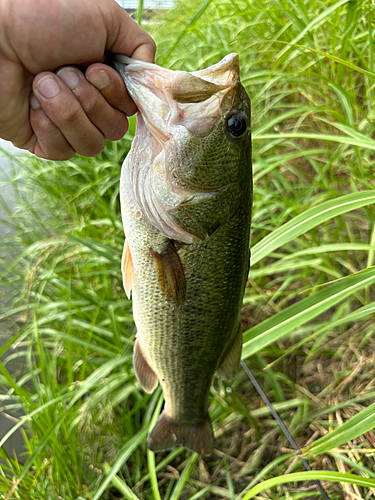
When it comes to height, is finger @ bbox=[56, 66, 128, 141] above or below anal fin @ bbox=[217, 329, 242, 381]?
above

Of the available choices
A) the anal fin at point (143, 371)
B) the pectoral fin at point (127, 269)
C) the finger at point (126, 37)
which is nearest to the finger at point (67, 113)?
the finger at point (126, 37)

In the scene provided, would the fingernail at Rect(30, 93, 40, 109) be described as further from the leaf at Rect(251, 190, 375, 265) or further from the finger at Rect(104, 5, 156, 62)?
the leaf at Rect(251, 190, 375, 265)

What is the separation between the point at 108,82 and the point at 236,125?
412mm

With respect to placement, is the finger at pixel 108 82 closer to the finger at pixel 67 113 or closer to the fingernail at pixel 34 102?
the finger at pixel 67 113

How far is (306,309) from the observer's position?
1277 millimetres

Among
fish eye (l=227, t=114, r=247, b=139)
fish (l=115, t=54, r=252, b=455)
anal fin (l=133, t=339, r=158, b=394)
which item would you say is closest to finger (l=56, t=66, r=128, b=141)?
fish (l=115, t=54, r=252, b=455)

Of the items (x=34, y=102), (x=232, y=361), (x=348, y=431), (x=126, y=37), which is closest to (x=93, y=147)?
(x=34, y=102)

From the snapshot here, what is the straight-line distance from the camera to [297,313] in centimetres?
128

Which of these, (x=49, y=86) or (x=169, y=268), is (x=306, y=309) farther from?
(x=49, y=86)

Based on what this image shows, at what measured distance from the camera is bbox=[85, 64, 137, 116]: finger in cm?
127

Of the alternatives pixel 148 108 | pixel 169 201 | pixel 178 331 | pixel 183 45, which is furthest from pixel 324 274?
pixel 183 45

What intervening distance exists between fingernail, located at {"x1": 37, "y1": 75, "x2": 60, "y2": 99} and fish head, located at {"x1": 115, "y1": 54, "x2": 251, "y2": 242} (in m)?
0.20

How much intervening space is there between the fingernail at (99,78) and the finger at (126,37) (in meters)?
0.14

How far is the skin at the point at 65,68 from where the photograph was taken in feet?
4.04
